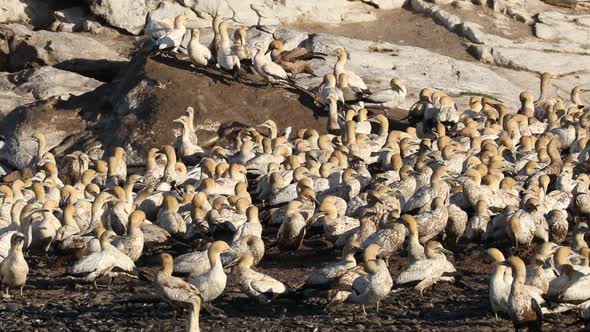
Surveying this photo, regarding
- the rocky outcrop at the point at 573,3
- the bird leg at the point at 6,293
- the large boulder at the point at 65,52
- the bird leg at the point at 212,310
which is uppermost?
the rocky outcrop at the point at 573,3

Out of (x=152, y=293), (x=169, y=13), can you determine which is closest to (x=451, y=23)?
(x=169, y=13)

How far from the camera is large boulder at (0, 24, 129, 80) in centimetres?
2733

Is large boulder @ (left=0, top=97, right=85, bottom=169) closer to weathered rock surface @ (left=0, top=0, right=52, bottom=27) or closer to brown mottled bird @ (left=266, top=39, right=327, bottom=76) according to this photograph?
brown mottled bird @ (left=266, top=39, right=327, bottom=76)

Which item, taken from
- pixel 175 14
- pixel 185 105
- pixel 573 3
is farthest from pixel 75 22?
pixel 573 3

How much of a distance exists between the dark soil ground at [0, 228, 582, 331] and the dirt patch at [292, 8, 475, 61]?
1380 centimetres

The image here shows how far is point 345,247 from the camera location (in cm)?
1504

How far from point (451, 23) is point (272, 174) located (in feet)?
38.5

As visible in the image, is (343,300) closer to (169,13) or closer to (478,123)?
(478,123)

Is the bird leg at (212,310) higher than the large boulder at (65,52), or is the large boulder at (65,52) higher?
the bird leg at (212,310)

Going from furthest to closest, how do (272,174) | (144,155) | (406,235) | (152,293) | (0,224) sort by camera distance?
(144,155), (272,174), (0,224), (406,235), (152,293)

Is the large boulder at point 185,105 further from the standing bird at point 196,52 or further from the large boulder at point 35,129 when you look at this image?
the large boulder at point 35,129

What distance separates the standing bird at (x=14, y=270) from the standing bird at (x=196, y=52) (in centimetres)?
895

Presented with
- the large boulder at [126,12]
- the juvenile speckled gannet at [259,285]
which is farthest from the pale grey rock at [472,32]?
the juvenile speckled gannet at [259,285]

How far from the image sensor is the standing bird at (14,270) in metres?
14.9
